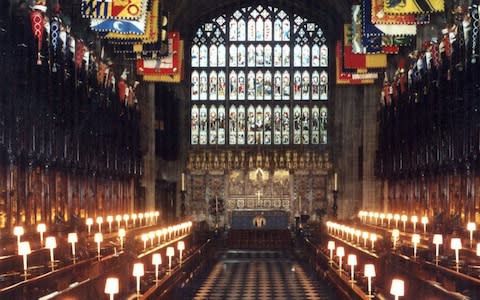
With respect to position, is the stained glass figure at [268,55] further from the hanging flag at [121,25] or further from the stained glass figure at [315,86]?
the hanging flag at [121,25]

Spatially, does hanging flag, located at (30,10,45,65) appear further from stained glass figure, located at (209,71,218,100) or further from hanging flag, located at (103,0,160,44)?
stained glass figure, located at (209,71,218,100)

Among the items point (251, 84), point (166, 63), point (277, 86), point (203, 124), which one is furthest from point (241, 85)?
point (166, 63)

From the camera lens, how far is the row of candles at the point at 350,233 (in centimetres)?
2038

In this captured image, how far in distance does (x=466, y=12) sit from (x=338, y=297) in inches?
391

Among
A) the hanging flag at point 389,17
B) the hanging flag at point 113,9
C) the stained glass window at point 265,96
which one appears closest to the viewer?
the hanging flag at point 113,9

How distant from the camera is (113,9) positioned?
23422 mm

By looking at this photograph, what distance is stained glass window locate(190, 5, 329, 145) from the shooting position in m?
49.5

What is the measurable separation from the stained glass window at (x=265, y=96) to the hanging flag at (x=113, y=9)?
2588cm

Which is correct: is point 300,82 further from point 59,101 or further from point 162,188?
point 59,101

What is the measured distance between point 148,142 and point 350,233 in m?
18.5

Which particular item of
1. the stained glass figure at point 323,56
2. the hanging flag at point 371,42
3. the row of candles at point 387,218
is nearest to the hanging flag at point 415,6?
the hanging flag at point 371,42

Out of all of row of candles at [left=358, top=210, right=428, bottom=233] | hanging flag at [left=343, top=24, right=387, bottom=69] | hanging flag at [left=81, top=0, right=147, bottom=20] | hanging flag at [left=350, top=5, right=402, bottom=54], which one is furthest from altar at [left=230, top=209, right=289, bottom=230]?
hanging flag at [left=81, top=0, right=147, bottom=20]

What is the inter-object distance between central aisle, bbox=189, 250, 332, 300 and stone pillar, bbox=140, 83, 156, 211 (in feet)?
30.2

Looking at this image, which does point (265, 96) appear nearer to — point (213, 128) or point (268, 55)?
point (268, 55)
